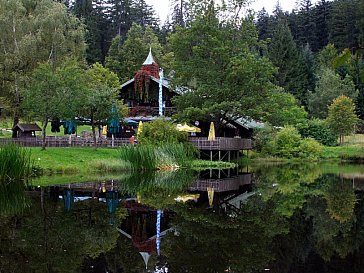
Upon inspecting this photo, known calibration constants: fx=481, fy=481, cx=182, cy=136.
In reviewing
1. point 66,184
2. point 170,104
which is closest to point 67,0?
point 170,104

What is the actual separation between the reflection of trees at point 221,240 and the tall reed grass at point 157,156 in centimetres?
1164

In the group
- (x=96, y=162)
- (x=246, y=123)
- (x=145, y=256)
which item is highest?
(x=246, y=123)

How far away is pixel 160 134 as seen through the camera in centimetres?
3306

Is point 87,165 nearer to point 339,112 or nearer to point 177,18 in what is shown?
point 339,112

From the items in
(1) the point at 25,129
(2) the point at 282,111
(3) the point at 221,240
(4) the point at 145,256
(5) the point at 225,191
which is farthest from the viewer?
(2) the point at 282,111

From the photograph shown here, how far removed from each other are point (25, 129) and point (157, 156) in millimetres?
14004

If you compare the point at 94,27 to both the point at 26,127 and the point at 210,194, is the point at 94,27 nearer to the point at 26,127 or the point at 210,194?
the point at 26,127

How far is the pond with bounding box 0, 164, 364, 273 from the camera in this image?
8.75 m

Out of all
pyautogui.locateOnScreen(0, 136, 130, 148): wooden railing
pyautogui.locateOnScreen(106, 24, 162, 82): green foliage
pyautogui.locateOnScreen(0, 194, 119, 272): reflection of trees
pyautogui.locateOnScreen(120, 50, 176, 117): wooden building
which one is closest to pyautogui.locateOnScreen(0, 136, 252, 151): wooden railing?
pyautogui.locateOnScreen(0, 136, 130, 148): wooden railing

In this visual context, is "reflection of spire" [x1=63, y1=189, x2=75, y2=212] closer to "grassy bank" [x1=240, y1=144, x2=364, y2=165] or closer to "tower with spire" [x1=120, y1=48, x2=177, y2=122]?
"tower with spire" [x1=120, y1=48, x2=177, y2=122]

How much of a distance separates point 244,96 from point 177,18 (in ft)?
147

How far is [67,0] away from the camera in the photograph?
283 feet

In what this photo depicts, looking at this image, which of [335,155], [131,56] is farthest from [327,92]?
[131,56]

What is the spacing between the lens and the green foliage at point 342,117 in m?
51.3
